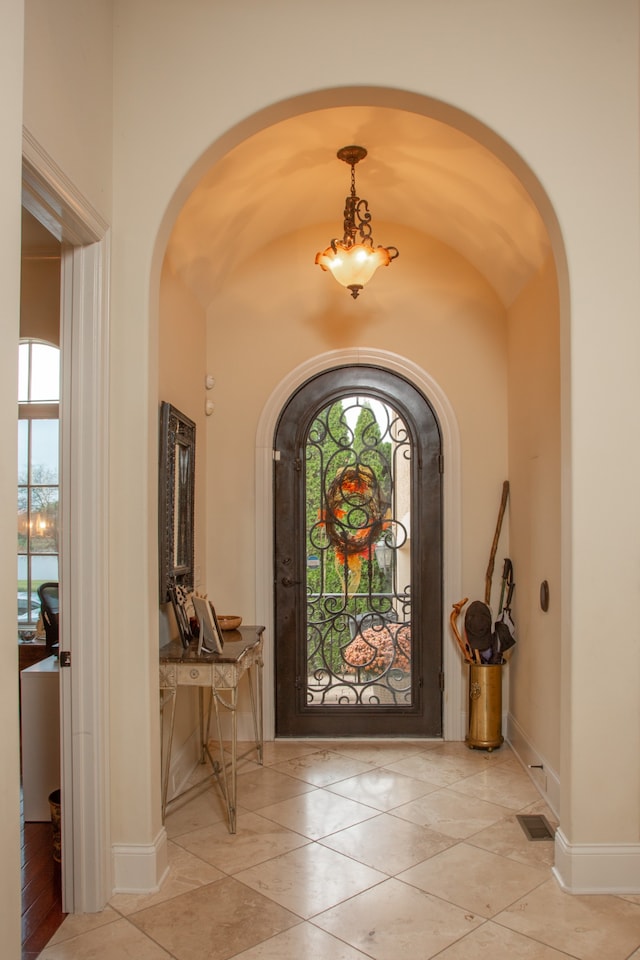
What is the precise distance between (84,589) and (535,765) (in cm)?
239

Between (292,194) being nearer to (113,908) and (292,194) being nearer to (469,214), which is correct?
(469,214)

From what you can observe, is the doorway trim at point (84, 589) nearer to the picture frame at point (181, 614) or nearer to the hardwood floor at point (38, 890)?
the hardwood floor at point (38, 890)

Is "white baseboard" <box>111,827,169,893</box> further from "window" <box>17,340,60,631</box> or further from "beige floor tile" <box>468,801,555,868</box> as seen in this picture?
"window" <box>17,340,60,631</box>

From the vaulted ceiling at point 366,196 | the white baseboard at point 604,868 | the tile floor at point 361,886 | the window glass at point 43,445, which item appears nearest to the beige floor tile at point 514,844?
the tile floor at point 361,886

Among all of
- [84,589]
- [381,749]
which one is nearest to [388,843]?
[381,749]

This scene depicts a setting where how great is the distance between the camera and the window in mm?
5281

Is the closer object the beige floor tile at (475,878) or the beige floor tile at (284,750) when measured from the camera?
the beige floor tile at (475,878)

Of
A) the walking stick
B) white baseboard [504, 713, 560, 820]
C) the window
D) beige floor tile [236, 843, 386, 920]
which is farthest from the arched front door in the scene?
the window

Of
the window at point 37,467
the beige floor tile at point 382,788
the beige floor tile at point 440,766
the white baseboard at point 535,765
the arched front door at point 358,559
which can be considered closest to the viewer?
the white baseboard at point 535,765

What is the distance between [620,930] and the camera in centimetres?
243

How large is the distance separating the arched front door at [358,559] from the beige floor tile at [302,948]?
2.10m

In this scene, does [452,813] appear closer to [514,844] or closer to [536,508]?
[514,844]

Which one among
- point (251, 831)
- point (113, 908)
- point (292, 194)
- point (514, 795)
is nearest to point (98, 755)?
point (113, 908)

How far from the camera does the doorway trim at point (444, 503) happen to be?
453 cm
